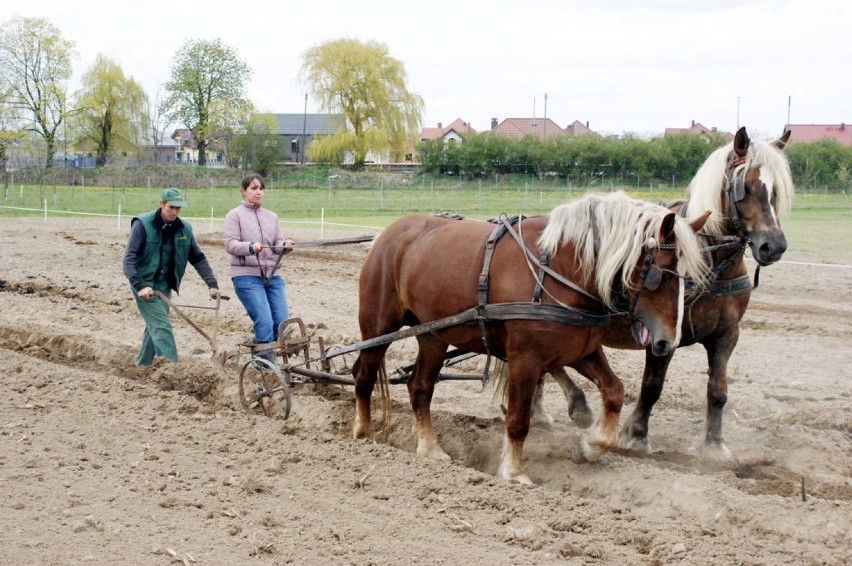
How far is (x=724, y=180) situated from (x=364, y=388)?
2872 mm

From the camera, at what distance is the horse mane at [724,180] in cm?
596

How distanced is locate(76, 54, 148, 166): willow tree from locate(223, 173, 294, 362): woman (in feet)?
178

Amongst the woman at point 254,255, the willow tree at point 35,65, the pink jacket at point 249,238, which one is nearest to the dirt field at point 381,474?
the woman at point 254,255

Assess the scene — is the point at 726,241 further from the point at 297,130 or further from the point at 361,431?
the point at 297,130

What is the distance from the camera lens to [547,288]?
18.2ft

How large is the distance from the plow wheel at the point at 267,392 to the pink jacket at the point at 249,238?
0.80 m

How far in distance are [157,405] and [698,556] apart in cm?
441

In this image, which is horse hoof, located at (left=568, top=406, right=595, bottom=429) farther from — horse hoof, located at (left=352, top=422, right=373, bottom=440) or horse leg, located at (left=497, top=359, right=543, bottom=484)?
horse hoof, located at (left=352, top=422, right=373, bottom=440)

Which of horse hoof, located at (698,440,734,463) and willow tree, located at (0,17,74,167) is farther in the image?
willow tree, located at (0,17,74,167)

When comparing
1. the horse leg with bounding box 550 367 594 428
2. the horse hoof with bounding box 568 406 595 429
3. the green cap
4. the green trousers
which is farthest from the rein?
the green trousers

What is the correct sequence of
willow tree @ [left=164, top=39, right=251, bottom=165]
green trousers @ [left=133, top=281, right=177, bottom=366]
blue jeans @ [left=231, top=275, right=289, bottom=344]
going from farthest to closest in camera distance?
willow tree @ [left=164, top=39, right=251, bottom=165]
green trousers @ [left=133, top=281, right=177, bottom=366]
blue jeans @ [left=231, top=275, right=289, bottom=344]

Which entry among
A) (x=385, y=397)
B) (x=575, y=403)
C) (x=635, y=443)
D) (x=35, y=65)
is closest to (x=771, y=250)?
(x=635, y=443)

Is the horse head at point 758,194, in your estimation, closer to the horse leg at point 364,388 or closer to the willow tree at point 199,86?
the horse leg at point 364,388

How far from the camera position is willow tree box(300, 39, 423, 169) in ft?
180
